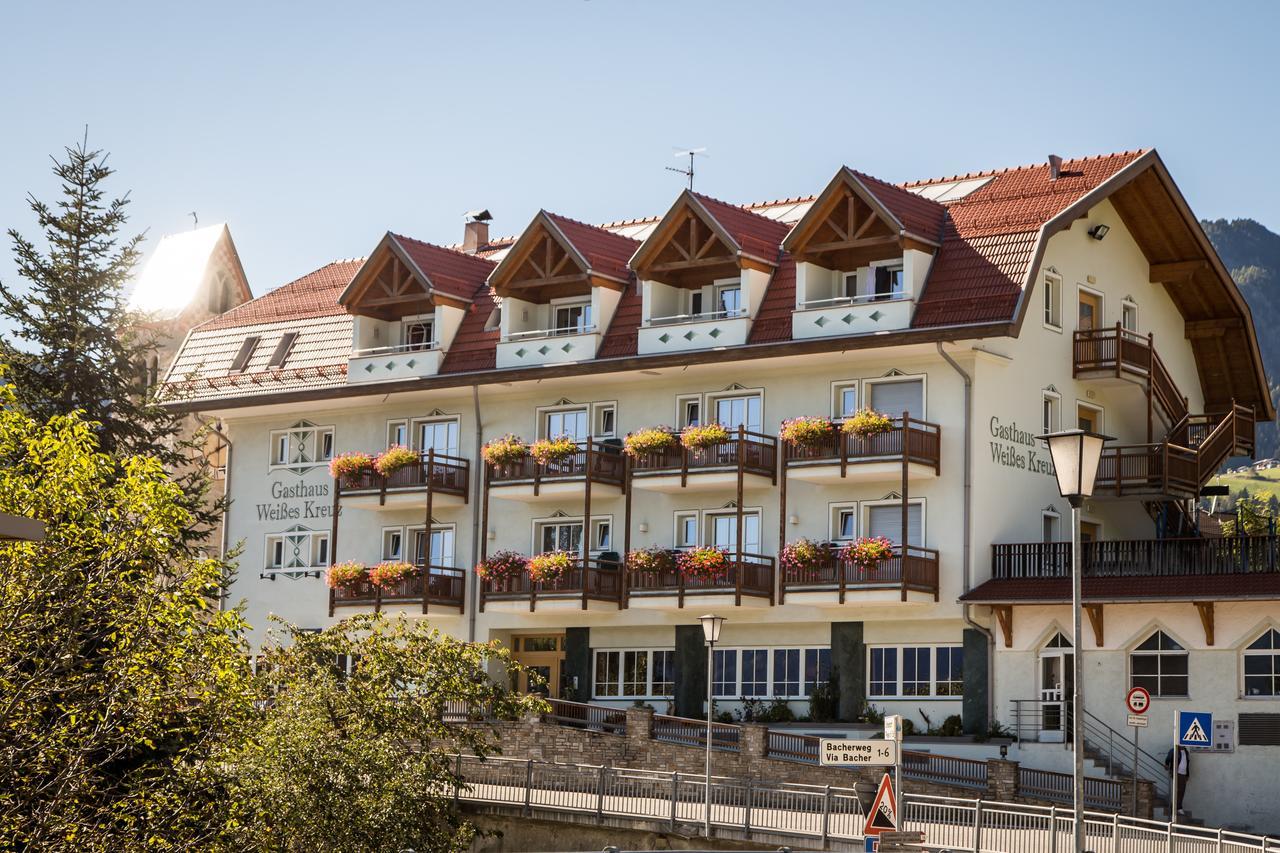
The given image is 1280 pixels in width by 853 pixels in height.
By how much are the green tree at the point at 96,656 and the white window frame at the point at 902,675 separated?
20.7 m

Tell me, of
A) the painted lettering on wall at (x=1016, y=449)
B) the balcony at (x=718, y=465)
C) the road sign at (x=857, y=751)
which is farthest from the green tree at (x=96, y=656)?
the painted lettering on wall at (x=1016, y=449)

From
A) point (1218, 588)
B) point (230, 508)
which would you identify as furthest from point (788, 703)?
point (230, 508)

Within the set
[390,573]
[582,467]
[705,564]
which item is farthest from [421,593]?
[705,564]

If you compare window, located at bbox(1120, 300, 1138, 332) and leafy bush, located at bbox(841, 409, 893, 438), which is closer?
leafy bush, located at bbox(841, 409, 893, 438)

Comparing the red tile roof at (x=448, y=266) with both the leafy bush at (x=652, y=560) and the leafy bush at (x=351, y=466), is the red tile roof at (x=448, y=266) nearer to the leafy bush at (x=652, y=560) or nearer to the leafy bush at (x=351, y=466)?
the leafy bush at (x=351, y=466)

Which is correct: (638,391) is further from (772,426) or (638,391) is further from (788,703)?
(788,703)

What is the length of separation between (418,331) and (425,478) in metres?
4.77

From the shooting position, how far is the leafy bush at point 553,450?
47.9 meters

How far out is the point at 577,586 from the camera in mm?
46938

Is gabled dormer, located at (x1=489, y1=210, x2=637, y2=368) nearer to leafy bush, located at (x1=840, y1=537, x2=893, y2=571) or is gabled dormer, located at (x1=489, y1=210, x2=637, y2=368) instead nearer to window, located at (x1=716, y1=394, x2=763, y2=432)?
window, located at (x1=716, y1=394, x2=763, y2=432)

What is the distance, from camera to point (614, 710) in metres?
43.7

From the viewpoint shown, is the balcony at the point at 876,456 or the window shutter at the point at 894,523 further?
the window shutter at the point at 894,523

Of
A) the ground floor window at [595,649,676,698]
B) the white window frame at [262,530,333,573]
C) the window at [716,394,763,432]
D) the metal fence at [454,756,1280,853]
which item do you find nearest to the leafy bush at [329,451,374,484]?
the white window frame at [262,530,333,573]

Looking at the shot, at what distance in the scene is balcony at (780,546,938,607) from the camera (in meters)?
42.6
